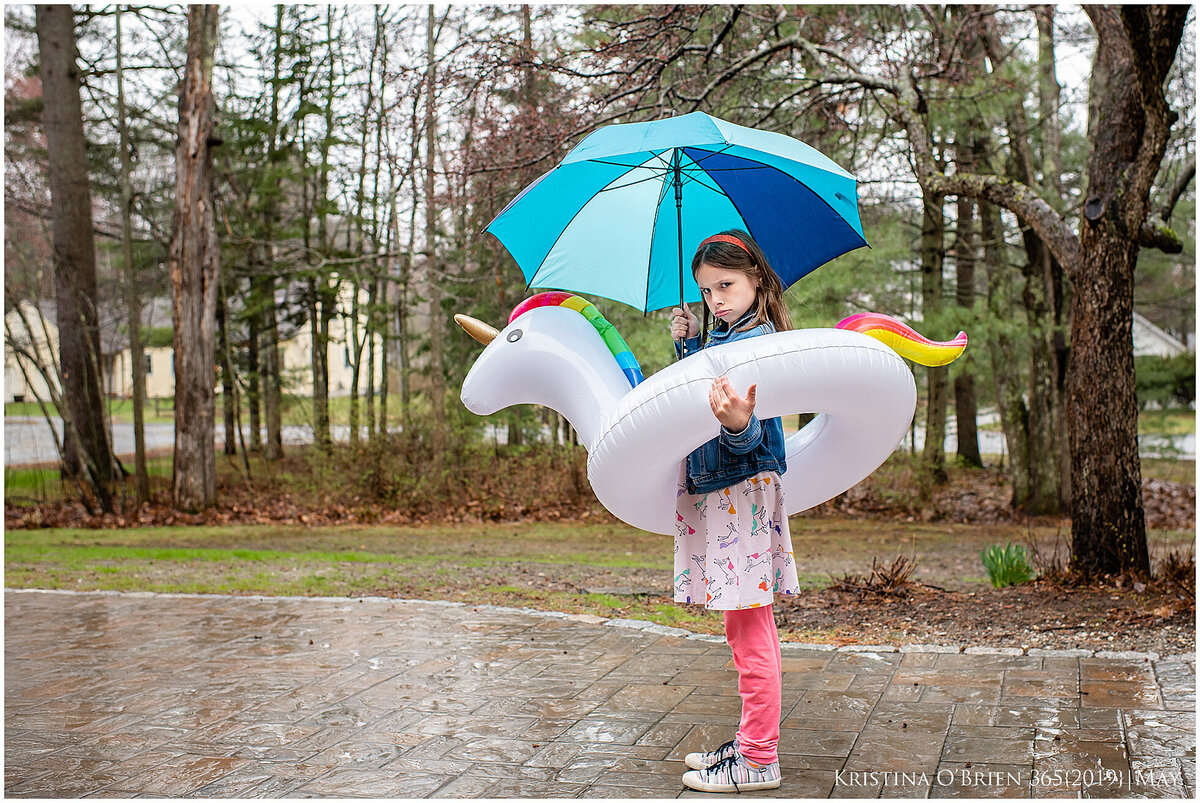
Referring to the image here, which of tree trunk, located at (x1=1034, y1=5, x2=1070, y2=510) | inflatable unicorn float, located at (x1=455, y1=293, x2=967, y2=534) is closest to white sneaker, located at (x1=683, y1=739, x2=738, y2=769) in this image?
inflatable unicorn float, located at (x1=455, y1=293, x2=967, y2=534)

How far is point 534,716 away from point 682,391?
1681mm

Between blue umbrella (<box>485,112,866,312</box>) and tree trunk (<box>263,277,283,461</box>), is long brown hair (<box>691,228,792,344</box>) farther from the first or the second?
tree trunk (<box>263,277,283,461</box>)

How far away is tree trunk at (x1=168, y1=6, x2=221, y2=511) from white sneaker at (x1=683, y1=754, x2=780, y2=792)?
1205 centimetres

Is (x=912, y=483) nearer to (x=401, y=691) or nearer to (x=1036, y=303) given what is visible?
(x=1036, y=303)

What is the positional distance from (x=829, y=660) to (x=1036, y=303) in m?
10.2

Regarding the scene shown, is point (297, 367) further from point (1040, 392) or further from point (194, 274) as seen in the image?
point (1040, 392)

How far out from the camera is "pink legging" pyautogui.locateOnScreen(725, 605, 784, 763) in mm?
3229

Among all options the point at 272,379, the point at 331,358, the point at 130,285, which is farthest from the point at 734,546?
the point at 331,358

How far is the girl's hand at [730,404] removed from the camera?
3.01 m

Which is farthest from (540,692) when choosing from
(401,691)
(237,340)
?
(237,340)

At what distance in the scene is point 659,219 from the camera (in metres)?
3.98

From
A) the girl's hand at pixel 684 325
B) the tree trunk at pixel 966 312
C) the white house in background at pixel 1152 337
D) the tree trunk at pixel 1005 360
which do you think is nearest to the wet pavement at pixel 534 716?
the girl's hand at pixel 684 325

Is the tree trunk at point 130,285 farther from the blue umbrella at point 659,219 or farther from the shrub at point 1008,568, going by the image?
the blue umbrella at point 659,219

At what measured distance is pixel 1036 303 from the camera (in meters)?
13.4
